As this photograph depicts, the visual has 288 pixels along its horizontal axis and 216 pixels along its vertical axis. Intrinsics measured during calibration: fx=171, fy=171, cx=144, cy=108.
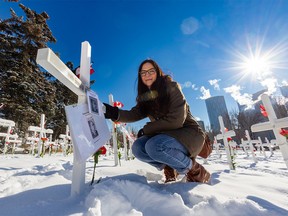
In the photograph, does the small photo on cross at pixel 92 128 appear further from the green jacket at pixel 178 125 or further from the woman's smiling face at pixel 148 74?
the woman's smiling face at pixel 148 74

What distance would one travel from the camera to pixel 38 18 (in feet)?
47.2

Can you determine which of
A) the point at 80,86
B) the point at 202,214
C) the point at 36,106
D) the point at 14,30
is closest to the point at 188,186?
the point at 202,214

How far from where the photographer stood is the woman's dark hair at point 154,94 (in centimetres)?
176

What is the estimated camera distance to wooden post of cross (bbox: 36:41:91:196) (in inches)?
38.0

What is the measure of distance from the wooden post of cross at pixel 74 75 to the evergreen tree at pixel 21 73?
487 inches

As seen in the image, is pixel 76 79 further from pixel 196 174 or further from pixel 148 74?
pixel 196 174

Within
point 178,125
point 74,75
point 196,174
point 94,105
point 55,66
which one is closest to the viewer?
point 55,66

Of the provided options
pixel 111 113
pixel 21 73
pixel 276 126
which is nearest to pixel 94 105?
pixel 111 113

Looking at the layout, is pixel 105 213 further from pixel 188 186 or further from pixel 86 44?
pixel 86 44

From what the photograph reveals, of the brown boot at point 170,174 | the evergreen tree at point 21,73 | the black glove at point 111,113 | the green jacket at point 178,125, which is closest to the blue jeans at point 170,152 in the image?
the green jacket at point 178,125

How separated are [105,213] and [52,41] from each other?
17810 millimetres

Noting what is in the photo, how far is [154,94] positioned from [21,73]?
13.6 metres

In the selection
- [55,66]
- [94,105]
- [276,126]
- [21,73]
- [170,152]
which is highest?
[21,73]

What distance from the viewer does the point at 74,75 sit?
1.21 meters
